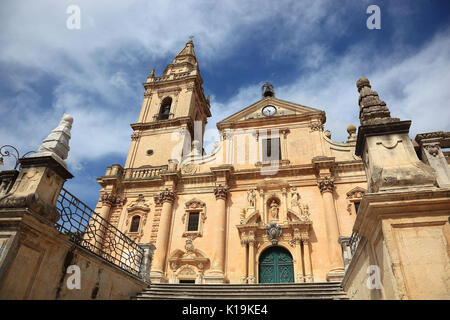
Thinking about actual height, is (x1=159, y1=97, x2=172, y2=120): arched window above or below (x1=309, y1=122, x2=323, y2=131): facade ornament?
above

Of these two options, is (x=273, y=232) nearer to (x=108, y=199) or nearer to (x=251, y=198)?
(x=251, y=198)

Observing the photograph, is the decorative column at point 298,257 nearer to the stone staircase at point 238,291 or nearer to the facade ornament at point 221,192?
the stone staircase at point 238,291

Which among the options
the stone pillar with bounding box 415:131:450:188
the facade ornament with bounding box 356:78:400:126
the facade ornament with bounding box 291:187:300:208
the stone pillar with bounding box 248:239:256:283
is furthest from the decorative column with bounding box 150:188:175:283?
the stone pillar with bounding box 415:131:450:188

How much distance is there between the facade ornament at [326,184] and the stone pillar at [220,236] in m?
5.36

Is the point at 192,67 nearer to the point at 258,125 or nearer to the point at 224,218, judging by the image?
the point at 258,125

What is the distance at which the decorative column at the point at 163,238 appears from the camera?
15084 millimetres

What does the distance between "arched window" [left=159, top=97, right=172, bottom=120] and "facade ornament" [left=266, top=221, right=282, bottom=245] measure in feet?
43.7

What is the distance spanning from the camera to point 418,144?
18.2 ft

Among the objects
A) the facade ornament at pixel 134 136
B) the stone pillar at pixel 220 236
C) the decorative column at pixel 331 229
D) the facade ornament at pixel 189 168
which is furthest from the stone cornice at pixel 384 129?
the facade ornament at pixel 134 136

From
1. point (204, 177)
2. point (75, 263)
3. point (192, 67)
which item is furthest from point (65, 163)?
point (192, 67)

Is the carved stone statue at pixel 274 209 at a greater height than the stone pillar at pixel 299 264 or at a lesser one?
greater

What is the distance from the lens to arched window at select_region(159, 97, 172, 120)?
2430cm

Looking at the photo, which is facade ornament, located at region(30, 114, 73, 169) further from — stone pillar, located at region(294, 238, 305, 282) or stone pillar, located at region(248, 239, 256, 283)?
stone pillar, located at region(294, 238, 305, 282)
